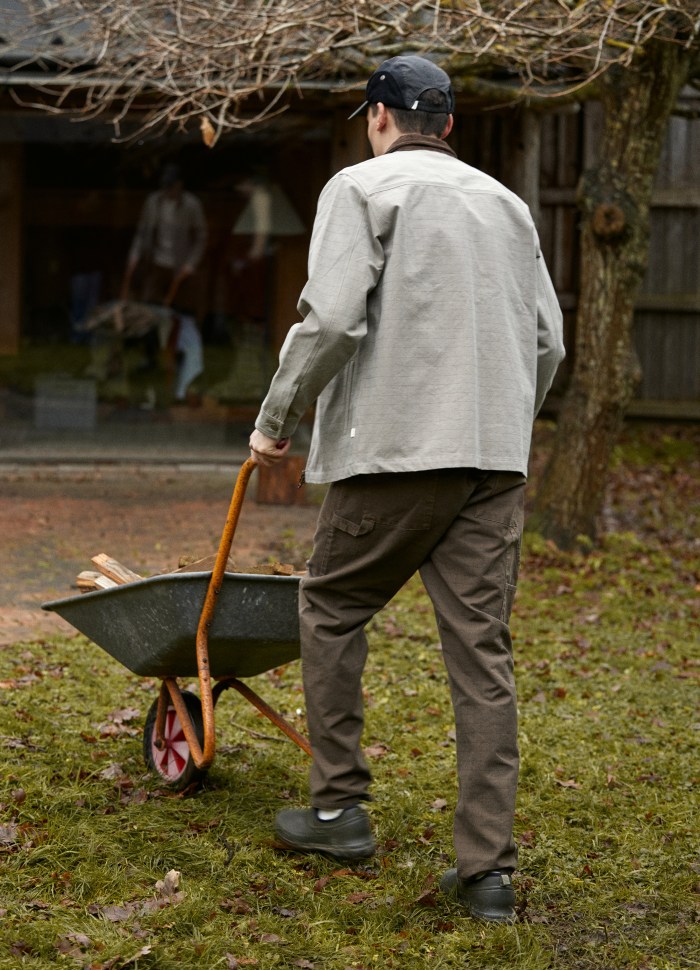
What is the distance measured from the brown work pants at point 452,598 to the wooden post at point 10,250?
8384 millimetres

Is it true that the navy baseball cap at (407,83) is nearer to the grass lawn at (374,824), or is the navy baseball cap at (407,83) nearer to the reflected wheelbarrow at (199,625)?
the reflected wheelbarrow at (199,625)

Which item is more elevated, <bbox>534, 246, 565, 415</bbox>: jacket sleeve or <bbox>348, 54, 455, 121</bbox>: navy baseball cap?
<bbox>348, 54, 455, 121</bbox>: navy baseball cap

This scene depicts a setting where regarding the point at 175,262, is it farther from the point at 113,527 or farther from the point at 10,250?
the point at 113,527

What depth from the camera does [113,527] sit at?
8648mm

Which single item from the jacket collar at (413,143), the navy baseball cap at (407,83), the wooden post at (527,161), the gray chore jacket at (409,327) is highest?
the wooden post at (527,161)

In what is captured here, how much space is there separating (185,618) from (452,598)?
0.80m

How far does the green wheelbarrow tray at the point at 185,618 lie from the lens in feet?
11.7

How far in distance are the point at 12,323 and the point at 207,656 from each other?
8.11 metres

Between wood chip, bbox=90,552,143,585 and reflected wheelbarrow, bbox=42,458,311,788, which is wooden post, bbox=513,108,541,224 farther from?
reflected wheelbarrow, bbox=42,458,311,788

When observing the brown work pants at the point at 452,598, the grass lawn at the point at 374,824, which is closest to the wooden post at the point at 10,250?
the grass lawn at the point at 374,824

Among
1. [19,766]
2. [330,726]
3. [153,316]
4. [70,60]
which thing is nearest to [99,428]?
[153,316]

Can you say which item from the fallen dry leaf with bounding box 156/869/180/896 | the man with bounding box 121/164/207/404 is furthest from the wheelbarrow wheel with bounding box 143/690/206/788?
the man with bounding box 121/164/207/404

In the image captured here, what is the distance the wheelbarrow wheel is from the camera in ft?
12.9

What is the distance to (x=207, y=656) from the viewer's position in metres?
3.64
